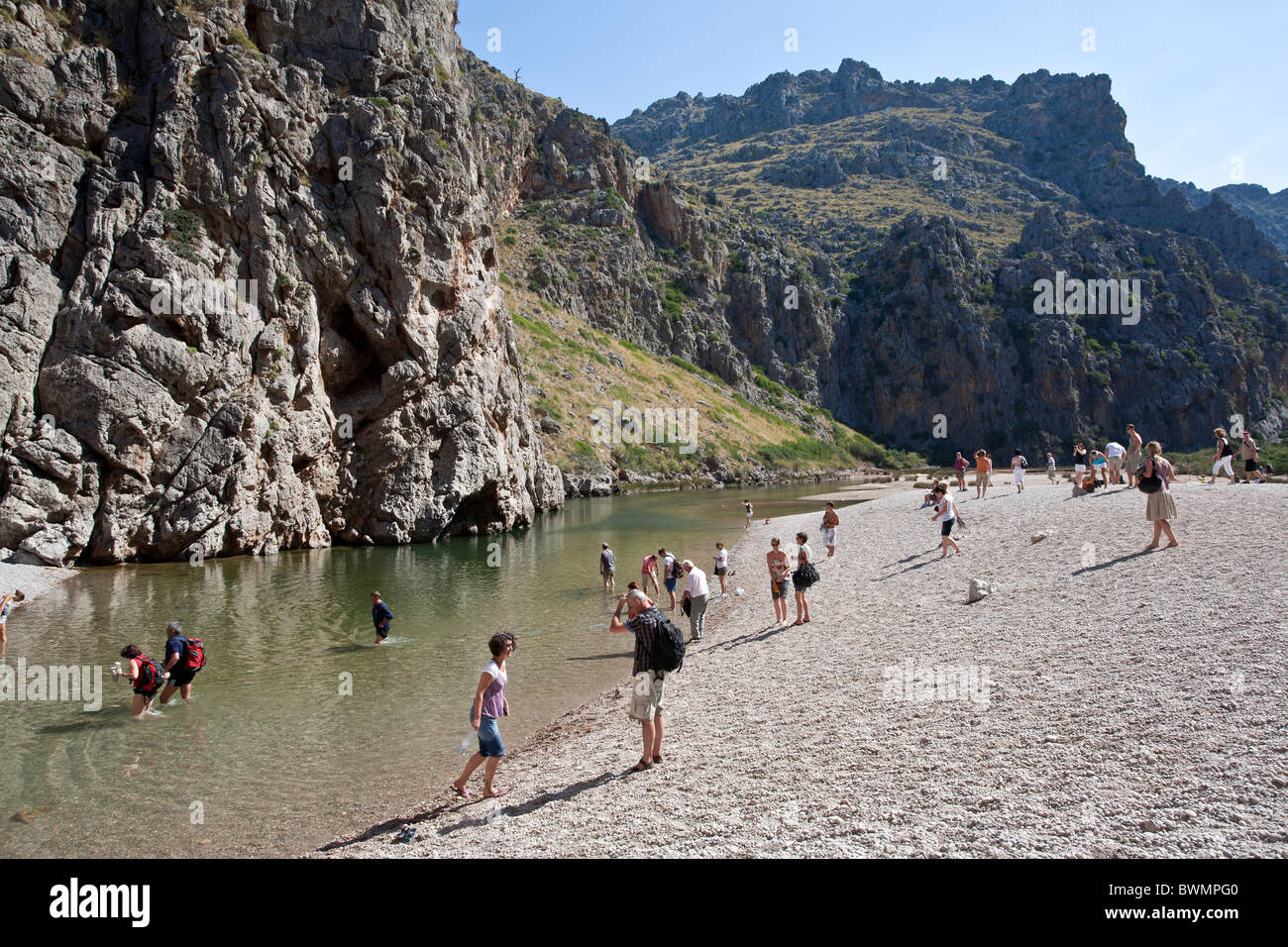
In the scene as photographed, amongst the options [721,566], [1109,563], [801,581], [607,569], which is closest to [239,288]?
[607,569]

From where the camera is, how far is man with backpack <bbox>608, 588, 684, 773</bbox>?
8484 mm

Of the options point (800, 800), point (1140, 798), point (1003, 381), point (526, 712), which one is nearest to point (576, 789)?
point (800, 800)

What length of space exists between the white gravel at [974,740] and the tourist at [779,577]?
0.85 m

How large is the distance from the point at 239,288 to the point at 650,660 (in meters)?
32.9

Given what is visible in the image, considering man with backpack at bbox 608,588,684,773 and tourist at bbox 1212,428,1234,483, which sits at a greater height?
tourist at bbox 1212,428,1234,483

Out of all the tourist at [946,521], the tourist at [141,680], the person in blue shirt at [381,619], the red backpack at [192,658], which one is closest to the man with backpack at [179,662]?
the red backpack at [192,658]

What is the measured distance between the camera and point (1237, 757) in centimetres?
657

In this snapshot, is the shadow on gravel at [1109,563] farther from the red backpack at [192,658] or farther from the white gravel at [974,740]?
the red backpack at [192,658]

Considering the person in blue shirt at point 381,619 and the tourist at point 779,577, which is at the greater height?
the tourist at point 779,577

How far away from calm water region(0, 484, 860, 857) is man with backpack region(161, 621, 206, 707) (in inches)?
13.9

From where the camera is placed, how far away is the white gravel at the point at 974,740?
625cm

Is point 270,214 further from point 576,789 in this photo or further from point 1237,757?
point 1237,757

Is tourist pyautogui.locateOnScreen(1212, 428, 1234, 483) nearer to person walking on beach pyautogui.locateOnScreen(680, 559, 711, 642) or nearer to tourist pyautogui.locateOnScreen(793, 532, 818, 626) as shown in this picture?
tourist pyautogui.locateOnScreen(793, 532, 818, 626)

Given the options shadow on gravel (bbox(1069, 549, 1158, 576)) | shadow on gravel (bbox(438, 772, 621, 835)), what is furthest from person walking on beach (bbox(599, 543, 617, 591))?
shadow on gravel (bbox(438, 772, 621, 835))
